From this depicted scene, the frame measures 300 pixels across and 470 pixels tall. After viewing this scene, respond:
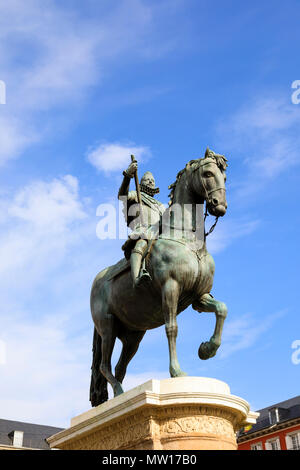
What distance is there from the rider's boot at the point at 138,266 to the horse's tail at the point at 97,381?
2.49 meters

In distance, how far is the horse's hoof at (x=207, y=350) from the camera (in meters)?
10.7

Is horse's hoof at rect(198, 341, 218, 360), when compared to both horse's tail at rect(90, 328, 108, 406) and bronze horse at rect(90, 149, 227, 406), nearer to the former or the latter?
bronze horse at rect(90, 149, 227, 406)

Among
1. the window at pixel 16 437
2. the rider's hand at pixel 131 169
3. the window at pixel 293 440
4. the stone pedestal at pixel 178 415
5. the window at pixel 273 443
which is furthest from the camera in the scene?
the window at pixel 16 437

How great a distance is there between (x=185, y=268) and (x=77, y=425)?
11.6 feet

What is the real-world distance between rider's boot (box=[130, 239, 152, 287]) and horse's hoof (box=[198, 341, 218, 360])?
1.51m

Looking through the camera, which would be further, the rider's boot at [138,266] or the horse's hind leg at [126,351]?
the horse's hind leg at [126,351]

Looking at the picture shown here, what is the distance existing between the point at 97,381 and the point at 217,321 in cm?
330

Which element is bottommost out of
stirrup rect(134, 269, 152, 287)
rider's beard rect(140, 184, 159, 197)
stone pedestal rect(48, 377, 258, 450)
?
stone pedestal rect(48, 377, 258, 450)

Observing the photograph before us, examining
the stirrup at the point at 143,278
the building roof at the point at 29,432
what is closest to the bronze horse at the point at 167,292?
the stirrup at the point at 143,278

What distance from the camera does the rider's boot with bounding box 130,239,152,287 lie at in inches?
430

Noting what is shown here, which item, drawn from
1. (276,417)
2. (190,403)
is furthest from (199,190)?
(276,417)

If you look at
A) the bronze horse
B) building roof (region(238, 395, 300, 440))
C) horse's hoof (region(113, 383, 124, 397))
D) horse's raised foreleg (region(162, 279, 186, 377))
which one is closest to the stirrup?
the bronze horse

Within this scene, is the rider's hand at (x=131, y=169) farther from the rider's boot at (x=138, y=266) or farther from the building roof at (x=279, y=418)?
the building roof at (x=279, y=418)
